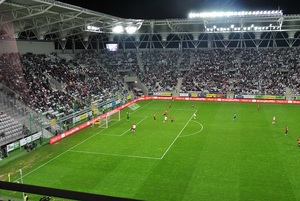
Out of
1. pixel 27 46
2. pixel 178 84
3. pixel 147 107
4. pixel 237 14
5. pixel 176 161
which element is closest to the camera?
pixel 176 161

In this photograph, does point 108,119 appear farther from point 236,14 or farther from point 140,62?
point 140,62

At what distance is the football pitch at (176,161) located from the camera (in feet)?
67.7

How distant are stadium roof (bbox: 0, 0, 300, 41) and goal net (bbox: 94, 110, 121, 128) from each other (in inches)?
602

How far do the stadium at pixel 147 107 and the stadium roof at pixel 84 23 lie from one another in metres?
0.29

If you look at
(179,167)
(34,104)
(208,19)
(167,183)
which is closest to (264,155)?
(179,167)

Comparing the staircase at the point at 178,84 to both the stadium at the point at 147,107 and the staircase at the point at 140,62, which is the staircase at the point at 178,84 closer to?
the stadium at the point at 147,107

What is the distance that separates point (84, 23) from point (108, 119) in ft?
64.8

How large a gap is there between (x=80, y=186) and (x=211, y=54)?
5800cm

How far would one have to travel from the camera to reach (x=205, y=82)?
6606 centimetres

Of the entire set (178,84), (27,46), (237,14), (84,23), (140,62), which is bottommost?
(178,84)

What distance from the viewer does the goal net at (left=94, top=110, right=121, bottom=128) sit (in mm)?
40719

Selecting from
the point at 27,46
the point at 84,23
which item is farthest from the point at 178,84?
the point at 27,46

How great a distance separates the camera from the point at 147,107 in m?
54.6

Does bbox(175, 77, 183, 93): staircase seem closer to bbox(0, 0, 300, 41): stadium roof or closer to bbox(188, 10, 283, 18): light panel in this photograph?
bbox(0, 0, 300, 41): stadium roof
